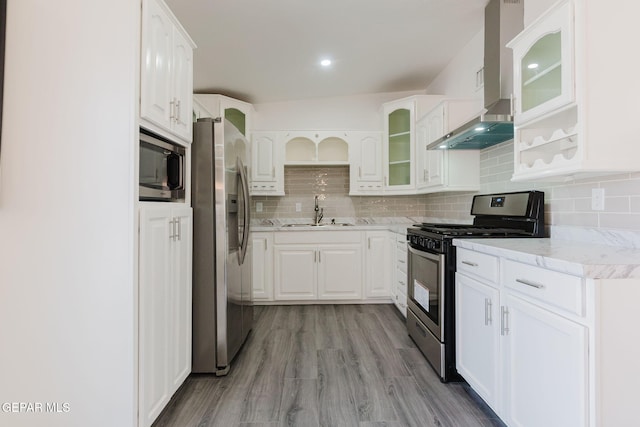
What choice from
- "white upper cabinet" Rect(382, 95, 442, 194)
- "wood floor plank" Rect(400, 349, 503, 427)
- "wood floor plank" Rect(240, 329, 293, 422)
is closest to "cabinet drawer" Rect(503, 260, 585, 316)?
"wood floor plank" Rect(400, 349, 503, 427)

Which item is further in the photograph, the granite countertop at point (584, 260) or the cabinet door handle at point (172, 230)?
the cabinet door handle at point (172, 230)

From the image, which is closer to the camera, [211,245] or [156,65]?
[156,65]

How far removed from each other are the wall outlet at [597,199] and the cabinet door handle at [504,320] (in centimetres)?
73

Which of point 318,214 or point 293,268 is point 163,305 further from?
point 318,214

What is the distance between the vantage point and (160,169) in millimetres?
1803

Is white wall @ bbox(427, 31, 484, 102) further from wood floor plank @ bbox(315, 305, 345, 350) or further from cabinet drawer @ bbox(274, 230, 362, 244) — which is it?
wood floor plank @ bbox(315, 305, 345, 350)

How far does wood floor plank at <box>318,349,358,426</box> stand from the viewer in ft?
5.70

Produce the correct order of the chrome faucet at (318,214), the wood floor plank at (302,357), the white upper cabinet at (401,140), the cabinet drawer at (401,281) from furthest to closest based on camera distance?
the chrome faucet at (318,214) → the white upper cabinet at (401,140) → the cabinet drawer at (401,281) → the wood floor plank at (302,357)

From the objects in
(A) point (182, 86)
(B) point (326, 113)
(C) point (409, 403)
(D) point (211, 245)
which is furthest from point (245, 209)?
(B) point (326, 113)

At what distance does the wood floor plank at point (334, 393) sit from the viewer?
1.74 m

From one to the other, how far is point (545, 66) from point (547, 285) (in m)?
1.11

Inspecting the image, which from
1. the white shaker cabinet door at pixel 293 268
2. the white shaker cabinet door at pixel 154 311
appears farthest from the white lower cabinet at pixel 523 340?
the white shaker cabinet door at pixel 293 268

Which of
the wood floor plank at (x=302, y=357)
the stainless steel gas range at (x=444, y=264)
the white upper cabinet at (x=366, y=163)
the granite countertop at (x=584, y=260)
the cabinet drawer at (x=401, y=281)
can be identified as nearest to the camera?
the granite countertop at (x=584, y=260)

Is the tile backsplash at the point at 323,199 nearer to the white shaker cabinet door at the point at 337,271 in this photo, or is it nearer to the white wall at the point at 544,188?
the white shaker cabinet door at the point at 337,271
